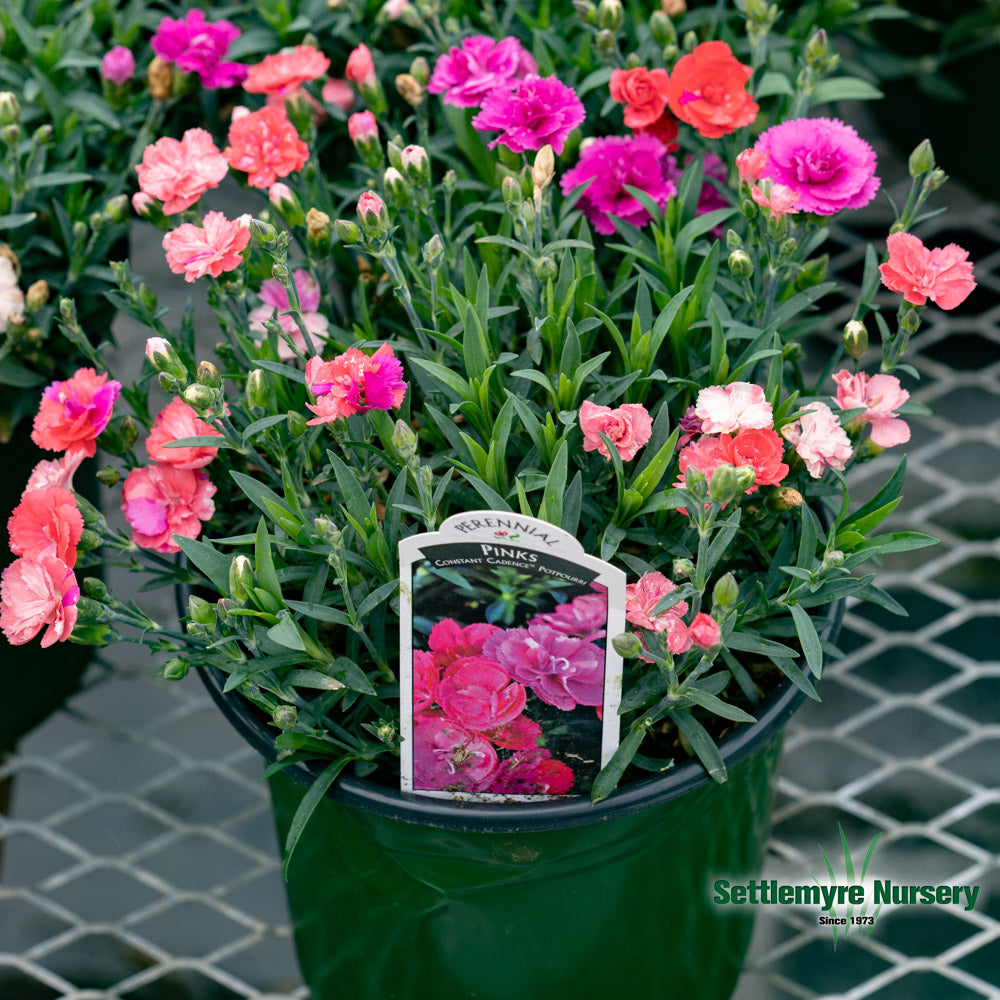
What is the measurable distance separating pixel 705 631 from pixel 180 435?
1.49ft

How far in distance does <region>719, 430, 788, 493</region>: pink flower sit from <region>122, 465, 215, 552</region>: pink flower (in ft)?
1.38

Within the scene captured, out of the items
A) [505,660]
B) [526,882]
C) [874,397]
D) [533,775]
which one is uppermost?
[874,397]

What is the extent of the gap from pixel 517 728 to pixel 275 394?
0.35 m

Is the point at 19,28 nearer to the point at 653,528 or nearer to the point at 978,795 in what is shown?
the point at 653,528

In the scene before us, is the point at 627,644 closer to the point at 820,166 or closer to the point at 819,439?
the point at 819,439

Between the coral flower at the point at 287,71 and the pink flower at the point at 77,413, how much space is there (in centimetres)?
39

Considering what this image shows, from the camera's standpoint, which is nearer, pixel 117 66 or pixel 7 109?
pixel 7 109

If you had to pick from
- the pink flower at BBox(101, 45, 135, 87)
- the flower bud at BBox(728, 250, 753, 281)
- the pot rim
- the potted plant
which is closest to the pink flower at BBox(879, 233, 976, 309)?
the potted plant

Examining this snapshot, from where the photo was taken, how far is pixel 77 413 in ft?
3.36

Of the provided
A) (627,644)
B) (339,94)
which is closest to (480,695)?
(627,644)

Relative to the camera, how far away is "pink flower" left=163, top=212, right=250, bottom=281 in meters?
1.00

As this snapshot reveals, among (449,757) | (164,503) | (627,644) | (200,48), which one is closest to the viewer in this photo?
(627,644)

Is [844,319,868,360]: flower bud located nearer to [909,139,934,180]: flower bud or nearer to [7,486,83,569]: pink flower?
[909,139,934,180]: flower bud

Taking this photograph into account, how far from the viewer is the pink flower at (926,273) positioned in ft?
3.23
